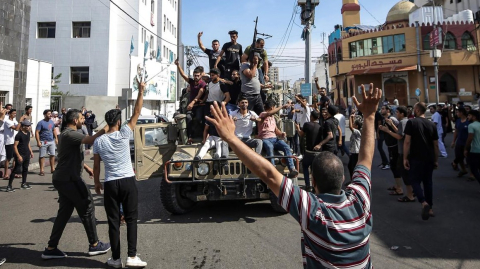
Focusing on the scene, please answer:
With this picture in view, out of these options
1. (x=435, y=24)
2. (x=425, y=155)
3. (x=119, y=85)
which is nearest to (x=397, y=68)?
(x=435, y=24)

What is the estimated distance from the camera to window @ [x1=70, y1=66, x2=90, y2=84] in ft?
87.4

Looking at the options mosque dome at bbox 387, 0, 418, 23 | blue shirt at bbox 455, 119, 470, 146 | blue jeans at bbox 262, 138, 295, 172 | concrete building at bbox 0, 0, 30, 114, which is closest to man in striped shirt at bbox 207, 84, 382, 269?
blue jeans at bbox 262, 138, 295, 172

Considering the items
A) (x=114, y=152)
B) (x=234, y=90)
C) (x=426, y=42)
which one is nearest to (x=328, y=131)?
(x=234, y=90)

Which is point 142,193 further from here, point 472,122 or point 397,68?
point 397,68

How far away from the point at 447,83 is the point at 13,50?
37590mm

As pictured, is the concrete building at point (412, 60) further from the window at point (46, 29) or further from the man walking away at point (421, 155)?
the man walking away at point (421, 155)

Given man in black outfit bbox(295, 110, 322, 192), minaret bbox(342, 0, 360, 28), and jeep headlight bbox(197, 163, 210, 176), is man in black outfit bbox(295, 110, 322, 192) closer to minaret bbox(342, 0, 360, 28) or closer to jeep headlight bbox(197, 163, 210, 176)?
jeep headlight bbox(197, 163, 210, 176)

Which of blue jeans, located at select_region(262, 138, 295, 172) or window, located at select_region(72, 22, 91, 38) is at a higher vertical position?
window, located at select_region(72, 22, 91, 38)

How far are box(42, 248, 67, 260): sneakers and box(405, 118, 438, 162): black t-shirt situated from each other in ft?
17.0

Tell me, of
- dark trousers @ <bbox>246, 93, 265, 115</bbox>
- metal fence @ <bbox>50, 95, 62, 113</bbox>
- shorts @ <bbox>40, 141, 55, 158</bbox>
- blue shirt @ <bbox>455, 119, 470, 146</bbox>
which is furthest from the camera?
metal fence @ <bbox>50, 95, 62, 113</bbox>

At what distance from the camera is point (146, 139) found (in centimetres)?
586

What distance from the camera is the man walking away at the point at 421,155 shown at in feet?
16.8

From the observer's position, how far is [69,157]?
4.05 meters

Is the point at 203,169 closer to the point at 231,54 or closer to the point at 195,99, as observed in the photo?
the point at 195,99
